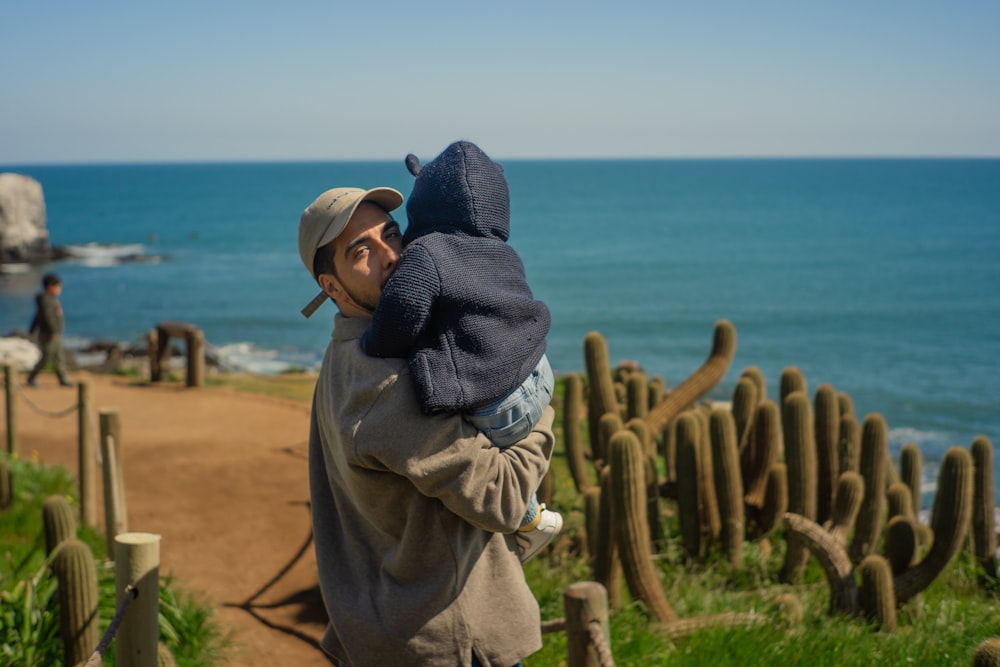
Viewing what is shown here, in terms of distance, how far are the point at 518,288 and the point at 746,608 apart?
167 inches

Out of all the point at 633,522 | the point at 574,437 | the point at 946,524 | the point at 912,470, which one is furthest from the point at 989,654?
the point at 912,470

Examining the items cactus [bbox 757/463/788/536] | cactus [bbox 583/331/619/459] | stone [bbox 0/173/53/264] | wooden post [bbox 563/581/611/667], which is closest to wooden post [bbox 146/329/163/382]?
cactus [bbox 583/331/619/459]

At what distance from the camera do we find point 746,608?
579 centimetres

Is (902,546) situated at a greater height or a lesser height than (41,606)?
lesser

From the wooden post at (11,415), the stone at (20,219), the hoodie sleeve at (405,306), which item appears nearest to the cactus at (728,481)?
the hoodie sleeve at (405,306)

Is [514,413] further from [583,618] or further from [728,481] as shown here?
[728,481]

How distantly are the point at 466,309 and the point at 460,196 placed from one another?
274 mm

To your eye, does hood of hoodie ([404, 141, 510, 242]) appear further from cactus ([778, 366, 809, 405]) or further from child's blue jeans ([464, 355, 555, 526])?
cactus ([778, 366, 809, 405])

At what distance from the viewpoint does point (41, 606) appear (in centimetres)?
442

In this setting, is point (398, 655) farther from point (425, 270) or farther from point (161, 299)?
point (161, 299)

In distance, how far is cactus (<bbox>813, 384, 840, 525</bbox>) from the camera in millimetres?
8148

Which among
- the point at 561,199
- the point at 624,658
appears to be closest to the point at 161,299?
the point at 624,658

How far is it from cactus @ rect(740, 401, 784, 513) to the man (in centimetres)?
589

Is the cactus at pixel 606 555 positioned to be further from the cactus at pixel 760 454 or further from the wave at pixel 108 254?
the wave at pixel 108 254
